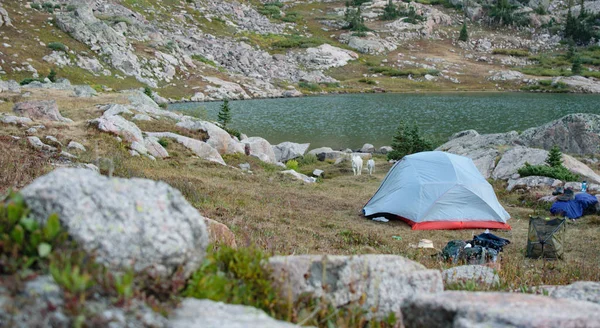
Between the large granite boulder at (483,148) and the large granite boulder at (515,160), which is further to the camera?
the large granite boulder at (483,148)

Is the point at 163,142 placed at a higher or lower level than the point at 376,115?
higher

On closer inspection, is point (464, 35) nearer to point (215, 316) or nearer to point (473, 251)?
point (473, 251)

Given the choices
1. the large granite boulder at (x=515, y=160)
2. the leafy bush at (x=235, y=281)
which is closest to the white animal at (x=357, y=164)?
the large granite boulder at (x=515, y=160)

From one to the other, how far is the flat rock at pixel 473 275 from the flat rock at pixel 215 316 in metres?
3.98

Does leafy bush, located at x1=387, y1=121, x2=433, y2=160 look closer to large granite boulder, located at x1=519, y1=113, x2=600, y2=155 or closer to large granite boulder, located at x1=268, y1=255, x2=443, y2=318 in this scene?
large granite boulder, located at x1=519, y1=113, x2=600, y2=155

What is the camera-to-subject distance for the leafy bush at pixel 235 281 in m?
3.69

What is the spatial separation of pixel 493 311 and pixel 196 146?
2379 centimetres

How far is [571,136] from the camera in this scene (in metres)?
33.8

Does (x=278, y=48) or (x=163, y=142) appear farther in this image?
(x=278, y=48)

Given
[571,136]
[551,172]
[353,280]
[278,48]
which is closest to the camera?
[353,280]

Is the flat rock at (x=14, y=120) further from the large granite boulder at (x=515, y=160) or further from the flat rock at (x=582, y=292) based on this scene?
the large granite boulder at (x=515, y=160)

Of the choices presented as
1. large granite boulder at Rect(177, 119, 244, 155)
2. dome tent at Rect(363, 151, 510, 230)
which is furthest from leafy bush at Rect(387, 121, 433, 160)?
dome tent at Rect(363, 151, 510, 230)

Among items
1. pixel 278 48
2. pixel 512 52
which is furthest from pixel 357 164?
pixel 512 52

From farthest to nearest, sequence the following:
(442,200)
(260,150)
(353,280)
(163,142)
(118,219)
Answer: (260,150), (163,142), (442,200), (353,280), (118,219)
